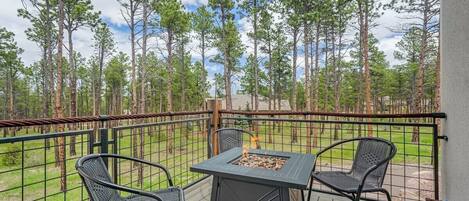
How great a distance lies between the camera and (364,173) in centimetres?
196

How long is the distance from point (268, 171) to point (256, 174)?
11 cm

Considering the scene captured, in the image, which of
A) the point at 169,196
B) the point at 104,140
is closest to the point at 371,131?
the point at 169,196

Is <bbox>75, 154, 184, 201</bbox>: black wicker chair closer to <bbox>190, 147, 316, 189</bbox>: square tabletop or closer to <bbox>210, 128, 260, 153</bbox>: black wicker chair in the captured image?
<bbox>190, 147, 316, 189</bbox>: square tabletop

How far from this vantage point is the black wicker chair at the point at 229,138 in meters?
2.89

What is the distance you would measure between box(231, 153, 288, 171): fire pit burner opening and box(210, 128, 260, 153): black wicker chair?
70cm

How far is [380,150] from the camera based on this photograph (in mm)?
2209

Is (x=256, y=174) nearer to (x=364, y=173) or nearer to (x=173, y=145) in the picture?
(x=364, y=173)

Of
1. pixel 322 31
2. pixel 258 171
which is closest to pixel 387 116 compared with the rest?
pixel 258 171

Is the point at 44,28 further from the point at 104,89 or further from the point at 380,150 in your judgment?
the point at 380,150

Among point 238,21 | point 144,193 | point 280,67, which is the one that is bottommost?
point 144,193

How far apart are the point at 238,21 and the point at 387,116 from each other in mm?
12769

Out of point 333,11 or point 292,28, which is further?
point 292,28

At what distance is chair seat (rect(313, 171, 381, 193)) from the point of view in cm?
193

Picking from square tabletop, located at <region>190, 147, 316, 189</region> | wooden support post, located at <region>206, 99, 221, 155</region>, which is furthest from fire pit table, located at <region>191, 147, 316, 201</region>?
wooden support post, located at <region>206, 99, 221, 155</region>
